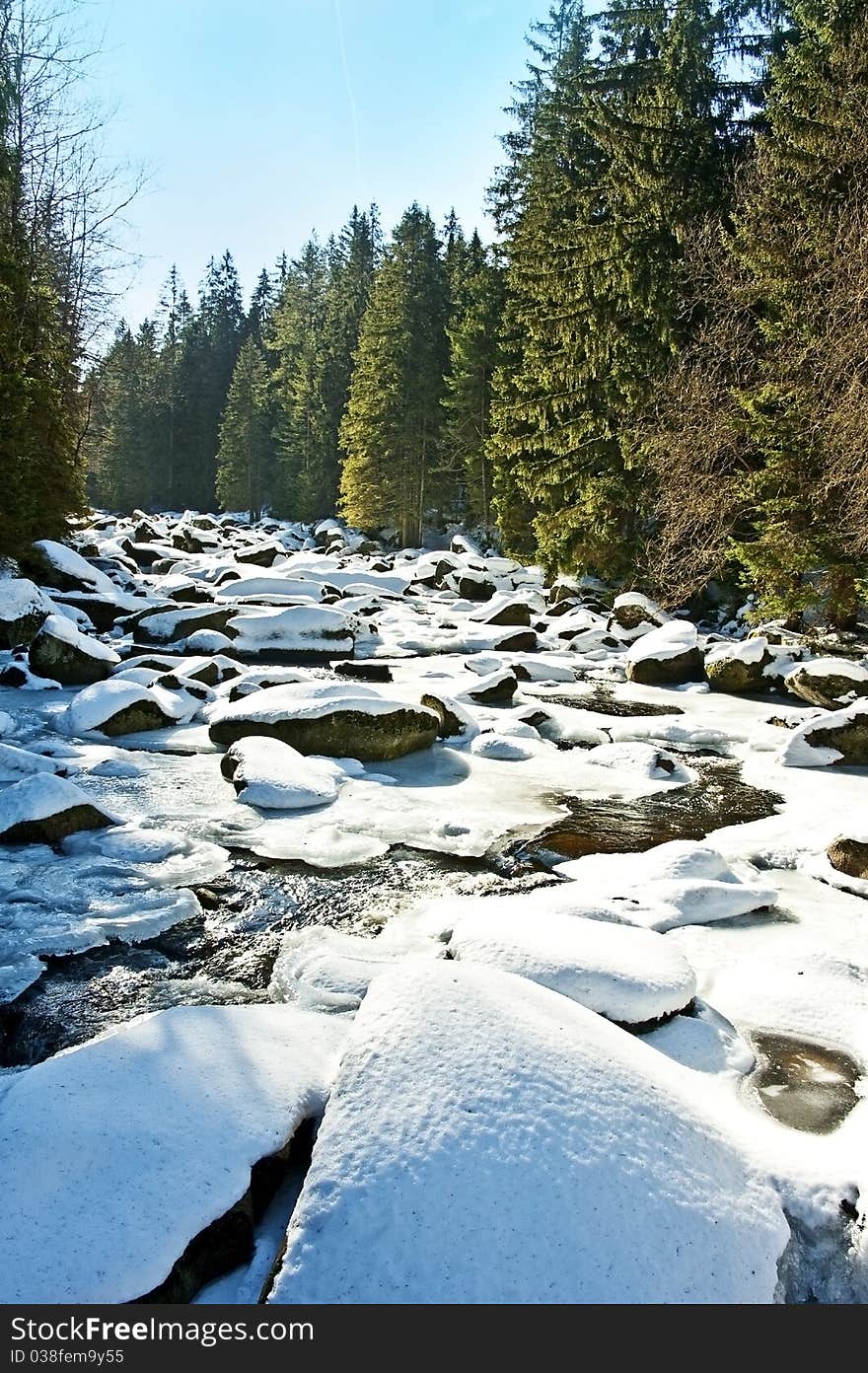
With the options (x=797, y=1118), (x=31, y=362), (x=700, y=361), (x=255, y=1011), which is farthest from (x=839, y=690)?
(x=31, y=362)

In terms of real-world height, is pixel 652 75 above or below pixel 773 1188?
above

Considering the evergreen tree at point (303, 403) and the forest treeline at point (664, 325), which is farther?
the evergreen tree at point (303, 403)

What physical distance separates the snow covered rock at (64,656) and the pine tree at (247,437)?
42.7 meters

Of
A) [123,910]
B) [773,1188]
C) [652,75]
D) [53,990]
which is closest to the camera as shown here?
[773,1188]

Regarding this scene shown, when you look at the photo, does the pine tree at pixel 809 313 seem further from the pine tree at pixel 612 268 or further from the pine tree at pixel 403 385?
the pine tree at pixel 403 385

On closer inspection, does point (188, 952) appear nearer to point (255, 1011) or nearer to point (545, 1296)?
point (255, 1011)

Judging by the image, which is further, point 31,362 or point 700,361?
point 31,362

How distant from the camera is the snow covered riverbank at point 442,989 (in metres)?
2.22

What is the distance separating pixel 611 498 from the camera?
59.1 feet

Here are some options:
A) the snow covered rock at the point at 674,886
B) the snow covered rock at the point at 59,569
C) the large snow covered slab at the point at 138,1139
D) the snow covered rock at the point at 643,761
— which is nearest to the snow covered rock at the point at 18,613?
the snow covered rock at the point at 59,569

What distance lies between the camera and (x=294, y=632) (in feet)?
48.2

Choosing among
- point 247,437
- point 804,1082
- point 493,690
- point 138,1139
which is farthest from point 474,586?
point 247,437

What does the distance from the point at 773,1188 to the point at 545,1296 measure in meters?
0.99

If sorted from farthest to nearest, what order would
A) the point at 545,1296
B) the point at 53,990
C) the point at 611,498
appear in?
the point at 611,498, the point at 53,990, the point at 545,1296
